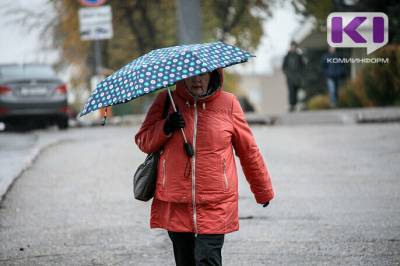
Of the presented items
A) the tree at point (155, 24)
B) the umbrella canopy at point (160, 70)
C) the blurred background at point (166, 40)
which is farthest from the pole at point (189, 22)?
the tree at point (155, 24)

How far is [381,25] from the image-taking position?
28.3 feet

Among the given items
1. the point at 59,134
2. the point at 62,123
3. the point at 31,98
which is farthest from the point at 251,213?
the point at 62,123

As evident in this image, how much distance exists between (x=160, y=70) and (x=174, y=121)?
269 mm

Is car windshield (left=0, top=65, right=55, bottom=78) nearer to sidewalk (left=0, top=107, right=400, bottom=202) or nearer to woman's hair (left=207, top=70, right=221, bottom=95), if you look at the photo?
sidewalk (left=0, top=107, right=400, bottom=202)

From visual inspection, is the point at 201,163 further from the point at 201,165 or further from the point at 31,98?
the point at 31,98

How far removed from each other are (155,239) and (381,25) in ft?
12.2

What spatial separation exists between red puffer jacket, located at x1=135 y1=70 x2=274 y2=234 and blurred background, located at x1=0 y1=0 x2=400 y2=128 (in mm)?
5902

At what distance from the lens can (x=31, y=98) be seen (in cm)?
1753

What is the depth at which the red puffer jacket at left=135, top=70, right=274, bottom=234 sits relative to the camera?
4.34 m

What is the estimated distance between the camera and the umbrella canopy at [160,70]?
420cm

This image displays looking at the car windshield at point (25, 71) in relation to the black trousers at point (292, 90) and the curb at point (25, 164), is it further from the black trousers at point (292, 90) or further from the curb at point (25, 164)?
the black trousers at point (292, 90)

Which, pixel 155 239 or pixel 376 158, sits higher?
pixel 155 239

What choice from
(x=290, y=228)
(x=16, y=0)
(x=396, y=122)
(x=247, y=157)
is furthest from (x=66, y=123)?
(x=16, y=0)

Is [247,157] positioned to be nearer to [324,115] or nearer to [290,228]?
[290,228]
